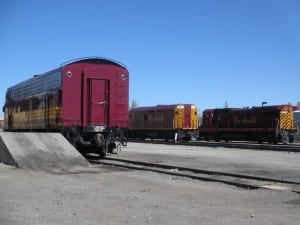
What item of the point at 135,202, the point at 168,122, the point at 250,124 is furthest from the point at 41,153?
the point at 168,122

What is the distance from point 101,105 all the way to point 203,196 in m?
12.0

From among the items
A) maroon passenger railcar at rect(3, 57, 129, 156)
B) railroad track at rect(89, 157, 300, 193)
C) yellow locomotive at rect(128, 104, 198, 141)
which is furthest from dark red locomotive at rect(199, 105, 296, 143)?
railroad track at rect(89, 157, 300, 193)

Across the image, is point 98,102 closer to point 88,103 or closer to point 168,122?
point 88,103

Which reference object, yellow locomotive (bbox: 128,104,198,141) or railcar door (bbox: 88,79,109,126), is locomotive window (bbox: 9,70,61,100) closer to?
railcar door (bbox: 88,79,109,126)

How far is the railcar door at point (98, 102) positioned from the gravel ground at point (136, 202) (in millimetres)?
7410

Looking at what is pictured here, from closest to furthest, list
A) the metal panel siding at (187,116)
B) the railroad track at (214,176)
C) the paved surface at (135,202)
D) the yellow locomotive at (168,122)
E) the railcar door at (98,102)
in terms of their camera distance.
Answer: the paved surface at (135,202)
the railroad track at (214,176)
the railcar door at (98,102)
the yellow locomotive at (168,122)
the metal panel siding at (187,116)

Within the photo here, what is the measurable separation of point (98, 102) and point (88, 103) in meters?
0.47

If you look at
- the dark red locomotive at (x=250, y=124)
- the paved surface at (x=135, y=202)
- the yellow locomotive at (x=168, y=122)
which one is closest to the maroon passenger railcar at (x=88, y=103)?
the paved surface at (x=135, y=202)

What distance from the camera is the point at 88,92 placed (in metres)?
23.0

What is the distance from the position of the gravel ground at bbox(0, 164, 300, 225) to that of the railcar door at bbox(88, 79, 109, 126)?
7410mm

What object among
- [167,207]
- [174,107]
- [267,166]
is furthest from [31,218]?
[174,107]

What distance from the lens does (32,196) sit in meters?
11.8

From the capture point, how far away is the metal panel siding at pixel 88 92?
22.8 metres

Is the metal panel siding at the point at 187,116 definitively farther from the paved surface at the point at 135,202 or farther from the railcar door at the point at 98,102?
the paved surface at the point at 135,202
